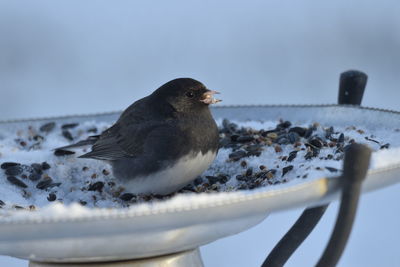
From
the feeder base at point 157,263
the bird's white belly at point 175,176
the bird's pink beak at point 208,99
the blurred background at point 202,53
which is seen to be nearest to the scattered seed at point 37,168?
the bird's white belly at point 175,176

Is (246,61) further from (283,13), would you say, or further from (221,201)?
(221,201)

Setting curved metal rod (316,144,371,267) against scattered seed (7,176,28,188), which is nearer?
curved metal rod (316,144,371,267)

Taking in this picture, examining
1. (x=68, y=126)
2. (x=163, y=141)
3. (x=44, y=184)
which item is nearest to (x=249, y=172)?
(x=163, y=141)

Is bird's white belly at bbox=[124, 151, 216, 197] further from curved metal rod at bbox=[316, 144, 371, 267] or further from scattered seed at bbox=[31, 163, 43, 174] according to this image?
curved metal rod at bbox=[316, 144, 371, 267]

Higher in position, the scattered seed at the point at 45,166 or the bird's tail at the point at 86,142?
Answer: the bird's tail at the point at 86,142

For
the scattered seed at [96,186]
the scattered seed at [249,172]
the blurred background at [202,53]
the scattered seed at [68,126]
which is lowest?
the blurred background at [202,53]

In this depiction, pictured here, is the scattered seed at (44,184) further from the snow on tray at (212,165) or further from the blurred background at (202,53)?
the blurred background at (202,53)

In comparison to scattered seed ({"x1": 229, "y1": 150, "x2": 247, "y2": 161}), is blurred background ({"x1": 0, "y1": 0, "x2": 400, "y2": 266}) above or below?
below

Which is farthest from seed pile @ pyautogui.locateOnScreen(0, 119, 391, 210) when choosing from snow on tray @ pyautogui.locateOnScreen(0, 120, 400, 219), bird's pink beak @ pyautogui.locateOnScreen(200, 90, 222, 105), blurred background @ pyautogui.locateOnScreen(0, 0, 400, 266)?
blurred background @ pyautogui.locateOnScreen(0, 0, 400, 266)
